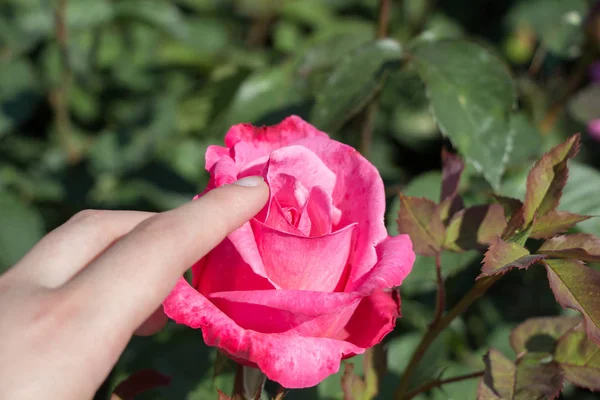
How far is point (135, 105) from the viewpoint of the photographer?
186cm

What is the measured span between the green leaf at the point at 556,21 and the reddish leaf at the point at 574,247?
1.02m

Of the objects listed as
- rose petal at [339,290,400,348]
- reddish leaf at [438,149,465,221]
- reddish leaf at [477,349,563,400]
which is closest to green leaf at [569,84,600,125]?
reddish leaf at [438,149,465,221]

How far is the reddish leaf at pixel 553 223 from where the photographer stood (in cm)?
65

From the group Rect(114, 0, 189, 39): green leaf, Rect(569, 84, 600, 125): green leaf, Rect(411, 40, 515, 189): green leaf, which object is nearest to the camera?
Rect(411, 40, 515, 189): green leaf

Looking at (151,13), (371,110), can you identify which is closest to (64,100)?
(151,13)

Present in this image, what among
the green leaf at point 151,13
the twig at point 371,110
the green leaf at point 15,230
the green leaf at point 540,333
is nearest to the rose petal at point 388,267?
the green leaf at point 540,333

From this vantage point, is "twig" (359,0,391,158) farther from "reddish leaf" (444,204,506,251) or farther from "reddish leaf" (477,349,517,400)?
"reddish leaf" (477,349,517,400)

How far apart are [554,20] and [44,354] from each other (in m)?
1.65

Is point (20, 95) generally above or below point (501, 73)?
below

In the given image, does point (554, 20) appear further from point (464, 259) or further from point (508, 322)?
point (464, 259)

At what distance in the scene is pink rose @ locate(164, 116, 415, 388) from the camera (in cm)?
57

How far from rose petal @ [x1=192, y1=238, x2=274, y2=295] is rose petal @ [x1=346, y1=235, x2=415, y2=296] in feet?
0.31

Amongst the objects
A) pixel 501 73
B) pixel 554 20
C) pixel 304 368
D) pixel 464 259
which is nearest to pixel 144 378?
pixel 304 368

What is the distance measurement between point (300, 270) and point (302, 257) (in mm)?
16
